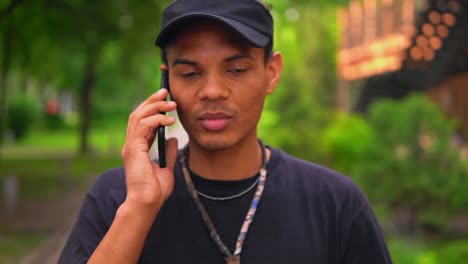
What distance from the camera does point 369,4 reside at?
2406 cm

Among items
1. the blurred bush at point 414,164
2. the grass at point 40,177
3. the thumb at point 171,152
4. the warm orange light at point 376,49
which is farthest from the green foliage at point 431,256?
the warm orange light at point 376,49

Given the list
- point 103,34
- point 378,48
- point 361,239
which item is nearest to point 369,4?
point 378,48

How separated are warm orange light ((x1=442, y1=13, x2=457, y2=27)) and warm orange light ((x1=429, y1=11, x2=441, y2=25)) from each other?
0.15 meters

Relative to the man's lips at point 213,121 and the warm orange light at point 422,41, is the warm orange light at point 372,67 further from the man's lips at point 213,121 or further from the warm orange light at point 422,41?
the man's lips at point 213,121

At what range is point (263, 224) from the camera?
2.35 metres

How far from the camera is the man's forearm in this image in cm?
217

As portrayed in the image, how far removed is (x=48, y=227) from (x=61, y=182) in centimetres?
838

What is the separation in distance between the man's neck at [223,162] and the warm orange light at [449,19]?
15436 millimetres

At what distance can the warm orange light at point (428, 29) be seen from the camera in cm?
1741

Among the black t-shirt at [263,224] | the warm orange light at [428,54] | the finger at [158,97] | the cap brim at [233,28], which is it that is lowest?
the warm orange light at [428,54]

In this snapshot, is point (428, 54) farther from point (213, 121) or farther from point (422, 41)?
point (213, 121)

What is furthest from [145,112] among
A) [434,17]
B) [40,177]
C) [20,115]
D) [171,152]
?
[20,115]

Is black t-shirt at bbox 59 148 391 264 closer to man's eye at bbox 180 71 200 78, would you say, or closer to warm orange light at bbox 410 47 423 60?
man's eye at bbox 180 71 200 78

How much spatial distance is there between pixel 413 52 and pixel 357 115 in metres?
5.54
